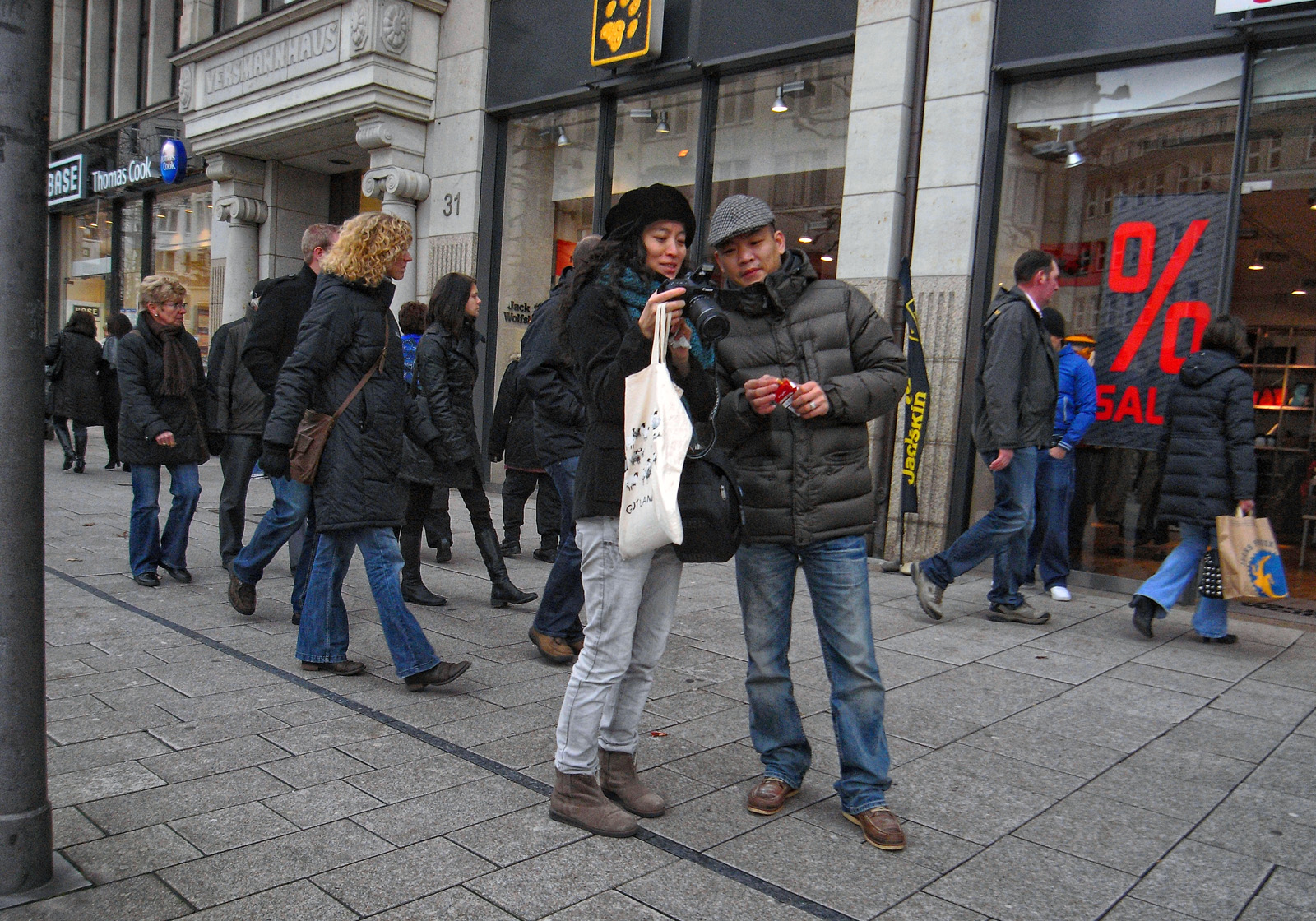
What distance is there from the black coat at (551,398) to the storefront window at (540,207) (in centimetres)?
607

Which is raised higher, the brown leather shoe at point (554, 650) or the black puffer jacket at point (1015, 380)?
the black puffer jacket at point (1015, 380)

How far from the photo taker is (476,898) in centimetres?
269

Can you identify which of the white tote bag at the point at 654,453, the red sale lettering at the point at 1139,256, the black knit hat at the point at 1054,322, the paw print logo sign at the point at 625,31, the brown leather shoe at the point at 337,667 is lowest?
the brown leather shoe at the point at 337,667

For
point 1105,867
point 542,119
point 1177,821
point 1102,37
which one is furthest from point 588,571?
point 542,119

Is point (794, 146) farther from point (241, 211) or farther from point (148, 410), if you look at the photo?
point (241, 211)

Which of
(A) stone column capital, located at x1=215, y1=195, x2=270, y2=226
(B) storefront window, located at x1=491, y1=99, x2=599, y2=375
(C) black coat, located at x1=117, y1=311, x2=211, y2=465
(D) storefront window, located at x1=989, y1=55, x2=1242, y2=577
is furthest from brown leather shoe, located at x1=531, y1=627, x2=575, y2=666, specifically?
(A) stone column capital, located at x1=215, y1=195, x2=270, y2=226

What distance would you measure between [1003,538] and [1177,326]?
2349mm

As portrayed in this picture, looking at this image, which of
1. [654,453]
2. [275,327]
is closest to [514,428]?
[275,327]

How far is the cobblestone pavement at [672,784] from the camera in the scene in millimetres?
2775

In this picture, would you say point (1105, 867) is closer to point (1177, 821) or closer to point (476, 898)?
point (1177, 821)

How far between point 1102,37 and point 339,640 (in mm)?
6421

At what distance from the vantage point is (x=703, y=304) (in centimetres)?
281

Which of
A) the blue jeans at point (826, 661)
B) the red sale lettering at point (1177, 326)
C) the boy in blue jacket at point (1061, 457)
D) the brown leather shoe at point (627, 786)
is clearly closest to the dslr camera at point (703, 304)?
the blue jeans at point (826, 661)

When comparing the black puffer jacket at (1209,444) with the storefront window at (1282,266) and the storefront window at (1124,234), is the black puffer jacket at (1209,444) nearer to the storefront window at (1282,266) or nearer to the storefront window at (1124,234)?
the storefront window at (1282,266)
